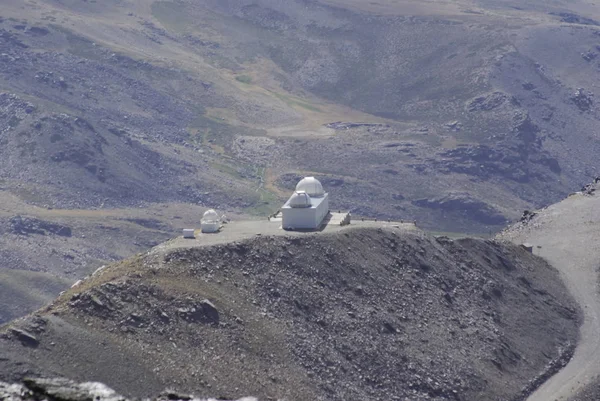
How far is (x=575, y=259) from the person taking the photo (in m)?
116

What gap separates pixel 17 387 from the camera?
35.5m

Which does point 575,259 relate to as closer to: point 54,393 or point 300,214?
point 300,214

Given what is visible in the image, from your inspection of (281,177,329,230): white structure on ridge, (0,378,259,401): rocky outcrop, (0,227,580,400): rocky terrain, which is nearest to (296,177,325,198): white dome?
(281,177,329,230): white structure on ridge

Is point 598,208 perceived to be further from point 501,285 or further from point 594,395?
point 594,395

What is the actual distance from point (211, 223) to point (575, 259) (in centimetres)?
3481

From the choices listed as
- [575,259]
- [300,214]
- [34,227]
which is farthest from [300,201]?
[34,227]

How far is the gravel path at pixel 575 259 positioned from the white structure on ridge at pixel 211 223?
885 inches

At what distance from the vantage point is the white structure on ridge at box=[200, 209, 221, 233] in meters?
94.1

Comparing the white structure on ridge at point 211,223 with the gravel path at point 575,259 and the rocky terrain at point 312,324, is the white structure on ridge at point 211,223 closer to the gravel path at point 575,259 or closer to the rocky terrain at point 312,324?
the rocky terrain at point 312,324

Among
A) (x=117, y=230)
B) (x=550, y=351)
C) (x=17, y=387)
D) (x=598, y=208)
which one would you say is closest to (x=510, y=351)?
(x=550, y=351)

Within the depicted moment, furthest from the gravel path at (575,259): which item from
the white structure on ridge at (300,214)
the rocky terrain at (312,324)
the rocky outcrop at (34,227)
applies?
the rocky outcrop at (34,227)

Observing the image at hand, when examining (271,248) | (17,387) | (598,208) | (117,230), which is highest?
(17,387)

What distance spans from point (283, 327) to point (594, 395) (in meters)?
21.6

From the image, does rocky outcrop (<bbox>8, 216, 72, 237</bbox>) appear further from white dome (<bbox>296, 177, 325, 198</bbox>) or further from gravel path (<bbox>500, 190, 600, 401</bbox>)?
white dome (<bbox>296, 177, 325, 198</bbox>)
